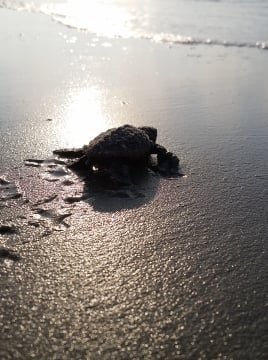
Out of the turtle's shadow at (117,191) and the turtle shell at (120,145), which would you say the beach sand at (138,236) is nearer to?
the turtle's shadow at (117,191)

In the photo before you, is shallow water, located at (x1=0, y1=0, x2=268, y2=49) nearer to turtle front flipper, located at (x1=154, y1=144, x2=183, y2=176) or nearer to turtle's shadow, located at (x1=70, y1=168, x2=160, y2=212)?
turtle front flipper, located at (x1=154, y1=144, x2=183, y2=176)

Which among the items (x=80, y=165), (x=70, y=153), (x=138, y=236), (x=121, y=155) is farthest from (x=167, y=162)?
(x=138, y=236)

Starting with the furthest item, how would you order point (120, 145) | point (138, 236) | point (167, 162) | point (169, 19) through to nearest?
1. point (169, 19)
2. point (167, 162)
3. point (120, 145)
4. point (138, 236)

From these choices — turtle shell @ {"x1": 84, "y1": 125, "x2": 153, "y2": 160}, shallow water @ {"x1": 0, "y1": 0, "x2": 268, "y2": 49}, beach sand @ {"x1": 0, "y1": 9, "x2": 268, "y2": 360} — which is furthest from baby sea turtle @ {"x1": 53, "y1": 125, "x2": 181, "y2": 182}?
shallow water @ {"x1": 0, "y1": 0, "x2": 268, "y2": 49}

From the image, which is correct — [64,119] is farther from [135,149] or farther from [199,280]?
[199,280]

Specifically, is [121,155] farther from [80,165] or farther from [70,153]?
[70,153]

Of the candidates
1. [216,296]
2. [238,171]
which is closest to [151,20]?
[238,171]
